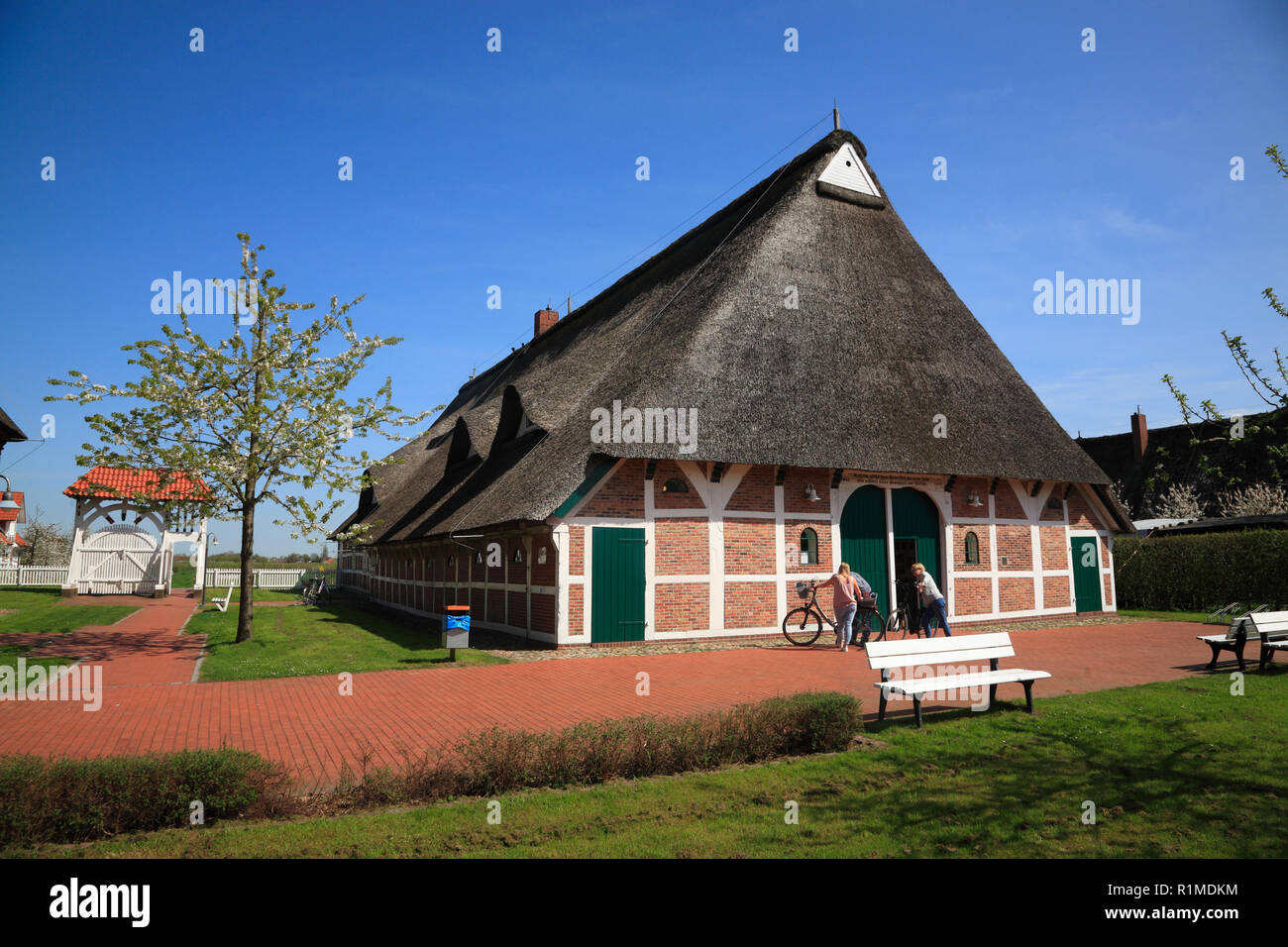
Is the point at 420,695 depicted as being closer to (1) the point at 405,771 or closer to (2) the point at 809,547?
(1) the point at 405,771

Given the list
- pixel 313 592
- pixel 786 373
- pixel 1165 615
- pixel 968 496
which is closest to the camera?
pixel 786 373

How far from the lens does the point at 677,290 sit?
68.9ft

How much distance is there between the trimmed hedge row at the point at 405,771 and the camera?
4941 millimetres

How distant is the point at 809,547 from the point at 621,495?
15.0ft

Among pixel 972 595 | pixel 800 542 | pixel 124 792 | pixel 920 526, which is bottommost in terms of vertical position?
pixel 972 595

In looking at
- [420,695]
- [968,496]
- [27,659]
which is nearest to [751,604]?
[968,496]

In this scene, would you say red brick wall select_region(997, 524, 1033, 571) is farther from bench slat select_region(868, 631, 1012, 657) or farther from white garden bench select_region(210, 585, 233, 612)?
white garden bench select_region(210, 585, 233, 612)

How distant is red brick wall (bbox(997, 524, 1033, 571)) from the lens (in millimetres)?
19453

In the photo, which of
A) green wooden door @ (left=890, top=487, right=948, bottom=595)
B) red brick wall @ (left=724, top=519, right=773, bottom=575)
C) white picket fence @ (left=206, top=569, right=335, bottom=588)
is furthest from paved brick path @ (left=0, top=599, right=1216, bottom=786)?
white picket fence @ (left=206, top=569, right=335, bottom=588)

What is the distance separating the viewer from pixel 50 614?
21.0 metres
